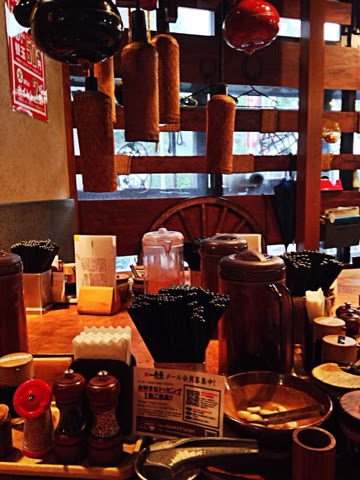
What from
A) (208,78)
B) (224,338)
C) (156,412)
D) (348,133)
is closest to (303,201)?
(348,133)

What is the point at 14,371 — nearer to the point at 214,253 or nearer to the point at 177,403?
the point at 177,403

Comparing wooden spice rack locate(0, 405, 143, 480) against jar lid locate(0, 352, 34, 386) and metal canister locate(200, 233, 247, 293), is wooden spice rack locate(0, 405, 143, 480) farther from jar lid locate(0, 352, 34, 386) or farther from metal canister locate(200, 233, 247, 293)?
metal canister locate(200, 233, 247, 293)

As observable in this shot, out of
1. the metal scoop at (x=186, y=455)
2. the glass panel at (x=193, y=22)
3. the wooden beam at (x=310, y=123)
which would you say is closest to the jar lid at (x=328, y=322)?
the metal scoop at (x=186, y=455)

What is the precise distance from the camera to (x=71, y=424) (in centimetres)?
92

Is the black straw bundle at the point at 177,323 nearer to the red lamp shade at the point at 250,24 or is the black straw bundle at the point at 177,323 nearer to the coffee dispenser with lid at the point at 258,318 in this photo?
the coffee dispenser with lid at the point at 258,318

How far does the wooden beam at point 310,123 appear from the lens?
158 inches

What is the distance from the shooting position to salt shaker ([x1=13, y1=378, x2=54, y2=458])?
3.07ft

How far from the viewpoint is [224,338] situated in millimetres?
1262

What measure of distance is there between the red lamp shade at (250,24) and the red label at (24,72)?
138 cm

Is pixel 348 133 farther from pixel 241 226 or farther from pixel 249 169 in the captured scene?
pixel 241 226

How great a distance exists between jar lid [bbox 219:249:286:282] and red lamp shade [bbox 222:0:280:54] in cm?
180

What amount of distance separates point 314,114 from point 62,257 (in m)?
2.74

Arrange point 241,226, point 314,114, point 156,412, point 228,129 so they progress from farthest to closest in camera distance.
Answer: point 241,226 → point 314,114 → point 228,129 → point 156,412

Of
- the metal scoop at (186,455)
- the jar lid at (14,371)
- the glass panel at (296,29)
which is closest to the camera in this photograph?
the metal scoop at (186,455)
